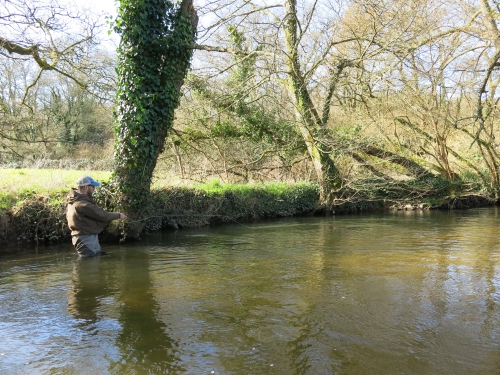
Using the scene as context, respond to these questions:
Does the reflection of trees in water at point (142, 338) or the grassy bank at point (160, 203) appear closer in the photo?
the reflection of trees in water at point (142, 338)

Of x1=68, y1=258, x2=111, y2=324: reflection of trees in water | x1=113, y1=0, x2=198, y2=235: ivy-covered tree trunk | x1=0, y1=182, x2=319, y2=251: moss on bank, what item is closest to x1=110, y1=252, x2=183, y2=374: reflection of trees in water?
x1=68, y1=258, x2=111, y2=324: reflection of trees in water

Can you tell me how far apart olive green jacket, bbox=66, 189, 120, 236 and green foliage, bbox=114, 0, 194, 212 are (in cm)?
245

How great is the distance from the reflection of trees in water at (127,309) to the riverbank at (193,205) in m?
2.73

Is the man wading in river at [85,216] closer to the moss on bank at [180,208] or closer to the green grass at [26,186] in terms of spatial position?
the moss on bank at [180,208]

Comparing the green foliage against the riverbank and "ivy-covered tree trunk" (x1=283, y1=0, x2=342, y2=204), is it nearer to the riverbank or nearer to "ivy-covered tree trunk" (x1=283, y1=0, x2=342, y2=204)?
the riverbank

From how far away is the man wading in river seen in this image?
9.46 m

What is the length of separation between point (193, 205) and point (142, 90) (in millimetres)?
4352

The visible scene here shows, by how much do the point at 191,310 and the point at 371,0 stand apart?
11.3m

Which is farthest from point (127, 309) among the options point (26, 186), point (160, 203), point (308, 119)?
point (308, 119)

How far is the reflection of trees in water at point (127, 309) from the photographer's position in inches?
173

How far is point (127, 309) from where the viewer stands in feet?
19.8

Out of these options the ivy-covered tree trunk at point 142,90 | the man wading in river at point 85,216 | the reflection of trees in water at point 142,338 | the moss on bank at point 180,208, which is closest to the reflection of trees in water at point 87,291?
the reflection of trees in water at point 142,338

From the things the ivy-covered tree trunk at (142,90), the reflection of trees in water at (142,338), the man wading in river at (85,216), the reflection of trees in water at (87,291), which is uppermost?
the ivy-covered tree trunk at (142,90)

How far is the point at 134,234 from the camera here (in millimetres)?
12570
